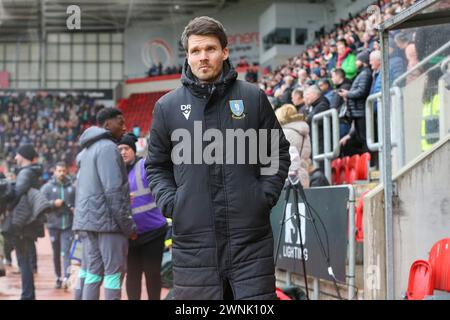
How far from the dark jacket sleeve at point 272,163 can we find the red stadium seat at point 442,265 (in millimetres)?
1872

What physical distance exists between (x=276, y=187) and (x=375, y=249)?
2944mm

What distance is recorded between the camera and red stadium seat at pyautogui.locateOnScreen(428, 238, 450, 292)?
480 cm

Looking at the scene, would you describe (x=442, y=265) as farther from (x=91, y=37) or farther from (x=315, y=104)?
(x=91, y=37)

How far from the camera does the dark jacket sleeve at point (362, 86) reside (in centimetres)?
873

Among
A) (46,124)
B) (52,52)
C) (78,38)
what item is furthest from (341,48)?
(78,38)

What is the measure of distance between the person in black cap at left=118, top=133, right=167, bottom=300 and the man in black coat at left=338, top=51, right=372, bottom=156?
Result: 10.8ft

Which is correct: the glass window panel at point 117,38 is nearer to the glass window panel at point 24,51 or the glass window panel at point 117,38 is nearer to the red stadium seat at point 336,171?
the glass window panel at point 24,51

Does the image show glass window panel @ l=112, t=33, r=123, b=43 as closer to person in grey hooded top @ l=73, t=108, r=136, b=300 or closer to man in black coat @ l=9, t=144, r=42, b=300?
man in black coat @ l=9, t=144, r=42, b=300

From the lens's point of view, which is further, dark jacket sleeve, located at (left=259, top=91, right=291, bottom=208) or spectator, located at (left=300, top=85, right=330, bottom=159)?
spectator, located at (left=300, top=85, right=330, bottom=159)

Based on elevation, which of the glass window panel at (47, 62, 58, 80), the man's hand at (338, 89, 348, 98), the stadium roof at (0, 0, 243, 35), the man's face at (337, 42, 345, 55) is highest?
the glass window panel at (47, 62, 58, 80)

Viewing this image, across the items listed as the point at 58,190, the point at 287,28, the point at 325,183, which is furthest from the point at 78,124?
the point at 325,183

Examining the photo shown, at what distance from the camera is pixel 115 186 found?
5848 mm

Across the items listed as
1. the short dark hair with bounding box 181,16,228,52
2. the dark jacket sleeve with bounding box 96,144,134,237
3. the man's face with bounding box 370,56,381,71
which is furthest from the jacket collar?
the man's face with bounding box 370,56,381,71
